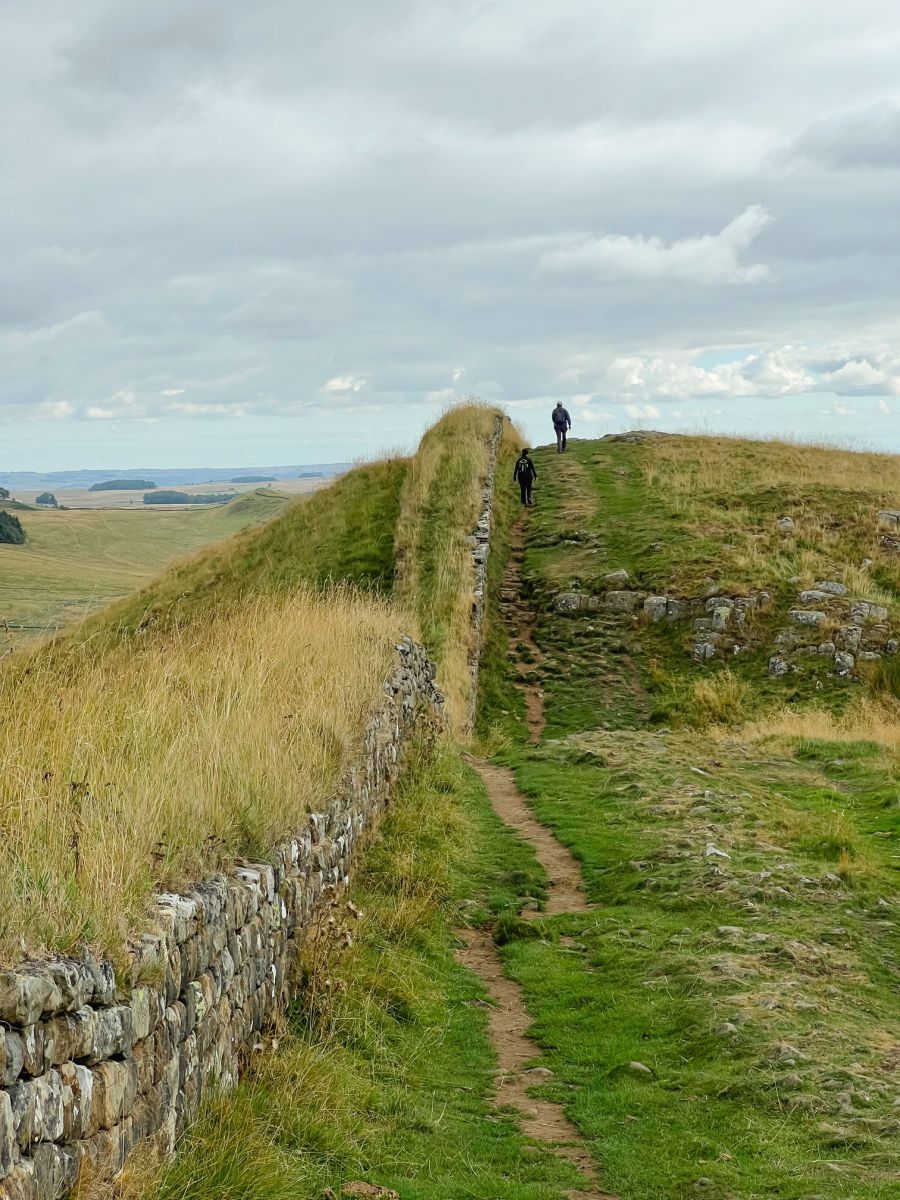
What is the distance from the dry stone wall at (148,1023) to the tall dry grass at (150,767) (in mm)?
214

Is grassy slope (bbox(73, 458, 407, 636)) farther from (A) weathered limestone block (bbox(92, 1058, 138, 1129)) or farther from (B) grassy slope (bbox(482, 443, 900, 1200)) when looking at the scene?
(A) weathered limestone block (bbox(92, 1058, 138, 1129))

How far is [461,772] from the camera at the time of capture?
18.2 m

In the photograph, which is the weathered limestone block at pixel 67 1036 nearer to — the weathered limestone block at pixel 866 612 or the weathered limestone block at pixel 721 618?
the weathered limestone block at pixel 721 618

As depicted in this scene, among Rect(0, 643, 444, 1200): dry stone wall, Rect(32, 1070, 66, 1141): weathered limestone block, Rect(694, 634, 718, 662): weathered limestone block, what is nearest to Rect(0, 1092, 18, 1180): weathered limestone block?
Rect(0, 643, 444, 1200): dry stone wall

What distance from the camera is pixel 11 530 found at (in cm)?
12375

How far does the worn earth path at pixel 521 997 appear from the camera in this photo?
7.27m

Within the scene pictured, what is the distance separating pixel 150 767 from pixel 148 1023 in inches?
95.6

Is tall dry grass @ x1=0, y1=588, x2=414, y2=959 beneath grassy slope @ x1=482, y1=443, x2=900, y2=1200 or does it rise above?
above

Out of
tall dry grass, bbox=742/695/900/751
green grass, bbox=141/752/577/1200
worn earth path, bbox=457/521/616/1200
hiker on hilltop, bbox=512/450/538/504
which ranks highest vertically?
hiker on hilltop, bbox=512/450/538/504

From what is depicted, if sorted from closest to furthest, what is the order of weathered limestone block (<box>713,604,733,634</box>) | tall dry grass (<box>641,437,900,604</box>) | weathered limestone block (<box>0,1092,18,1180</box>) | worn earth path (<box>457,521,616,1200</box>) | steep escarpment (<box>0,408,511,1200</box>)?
weathered limestone block (<box>0,1092,18,1180</box>) → steep escarpment (<box>0,408,511,1200</box>) → worn earth path (<box>457,521,616,1200</box>) → weathered limestone block (<box>713,604,733,634</box>) → tall dry grass (<box>641,437,900,604</box>)

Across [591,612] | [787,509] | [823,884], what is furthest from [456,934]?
[787,509]

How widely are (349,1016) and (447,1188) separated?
195 cm

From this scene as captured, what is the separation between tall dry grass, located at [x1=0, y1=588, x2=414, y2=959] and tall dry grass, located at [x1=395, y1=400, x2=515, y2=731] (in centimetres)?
1001

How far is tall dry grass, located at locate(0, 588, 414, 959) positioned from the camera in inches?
210
